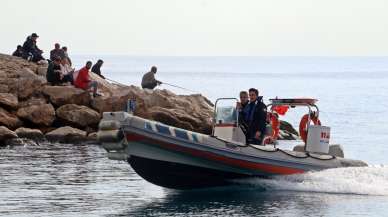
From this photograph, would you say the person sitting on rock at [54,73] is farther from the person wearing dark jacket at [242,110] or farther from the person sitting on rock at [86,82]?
the person wearing dark jacket at [242,110]

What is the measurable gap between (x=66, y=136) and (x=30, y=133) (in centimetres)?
104

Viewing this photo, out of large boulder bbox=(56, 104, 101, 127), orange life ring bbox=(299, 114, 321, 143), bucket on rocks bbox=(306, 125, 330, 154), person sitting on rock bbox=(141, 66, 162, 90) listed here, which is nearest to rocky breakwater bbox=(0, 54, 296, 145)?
large boulder bbox=(56, 104, 101, 127)

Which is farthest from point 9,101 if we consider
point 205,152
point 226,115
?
point 205,152

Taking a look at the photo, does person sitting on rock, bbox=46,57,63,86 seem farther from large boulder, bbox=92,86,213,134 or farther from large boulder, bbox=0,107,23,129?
large boulder, bbox=0,107,23,129

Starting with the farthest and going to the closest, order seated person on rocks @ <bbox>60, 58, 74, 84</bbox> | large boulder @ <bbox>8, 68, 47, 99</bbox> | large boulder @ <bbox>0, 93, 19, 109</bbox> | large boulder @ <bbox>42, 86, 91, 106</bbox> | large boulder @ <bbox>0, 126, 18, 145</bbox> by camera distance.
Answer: seated person on rocks @ <bbox>60, 58, 74, 84</bbox> < large boulder @ <bbox>8, 68, 47, 99</bbox> < large boulder @ <bbox>42, 86, 91, 106</bbox> < large boulder @ <bbox>0, 93, 19, 109</bbox> < large boulder @ <bbox>0, 126, 18, 145</bbox>

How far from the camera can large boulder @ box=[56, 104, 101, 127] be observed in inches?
1202

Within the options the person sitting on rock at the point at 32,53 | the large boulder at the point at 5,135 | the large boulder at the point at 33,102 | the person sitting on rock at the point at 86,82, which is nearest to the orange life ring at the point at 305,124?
the large boulder at the point at 5,135

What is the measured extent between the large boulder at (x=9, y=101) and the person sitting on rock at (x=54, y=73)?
1.27 meters

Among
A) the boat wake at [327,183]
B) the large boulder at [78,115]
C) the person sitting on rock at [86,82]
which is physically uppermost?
the person sitting on rock at [86,82]

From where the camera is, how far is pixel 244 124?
20219mm

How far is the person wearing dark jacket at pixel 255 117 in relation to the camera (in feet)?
65.7

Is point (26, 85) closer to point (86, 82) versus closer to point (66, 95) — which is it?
point (66, 95)

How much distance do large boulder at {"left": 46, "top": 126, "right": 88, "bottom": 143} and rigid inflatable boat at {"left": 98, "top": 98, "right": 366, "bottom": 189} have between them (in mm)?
10344

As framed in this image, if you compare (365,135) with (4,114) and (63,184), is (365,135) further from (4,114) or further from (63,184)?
(63,184)
